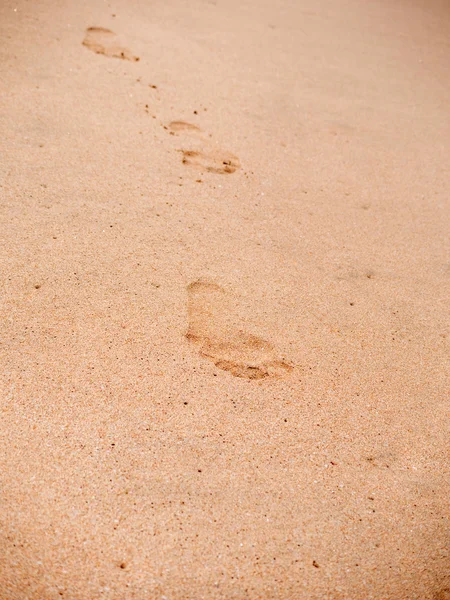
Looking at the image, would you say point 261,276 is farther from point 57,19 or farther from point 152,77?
point 57,19

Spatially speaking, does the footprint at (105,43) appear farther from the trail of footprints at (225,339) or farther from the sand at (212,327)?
the trail of footprints at (225,339)

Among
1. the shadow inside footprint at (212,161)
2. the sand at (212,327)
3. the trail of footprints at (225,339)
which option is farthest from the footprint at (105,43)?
the trail of footprints at (225,339)

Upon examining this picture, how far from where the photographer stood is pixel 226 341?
2.00m

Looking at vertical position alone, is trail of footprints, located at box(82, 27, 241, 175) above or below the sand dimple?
below

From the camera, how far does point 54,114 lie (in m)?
2.87

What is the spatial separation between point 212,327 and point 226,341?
76 millimetres

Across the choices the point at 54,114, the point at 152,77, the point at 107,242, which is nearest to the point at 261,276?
the point at 107,242

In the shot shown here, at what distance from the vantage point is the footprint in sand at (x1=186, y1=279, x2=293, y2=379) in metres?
1.94

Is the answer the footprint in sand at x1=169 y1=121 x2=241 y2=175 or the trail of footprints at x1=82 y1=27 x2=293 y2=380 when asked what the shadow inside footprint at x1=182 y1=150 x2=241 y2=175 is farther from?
the trail of footprints at x1=82 y1=27 x2=293 y2=380

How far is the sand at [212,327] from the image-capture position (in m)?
1.50

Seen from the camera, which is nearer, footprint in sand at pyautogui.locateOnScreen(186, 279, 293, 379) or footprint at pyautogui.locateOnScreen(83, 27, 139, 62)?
footprint in sand at pyautogui.locateOnScreen(186, 279, 293, 379)

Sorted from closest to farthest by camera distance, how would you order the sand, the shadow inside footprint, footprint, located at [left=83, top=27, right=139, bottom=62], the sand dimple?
1. the sand
2. the shadow inside footprint
3. the sand dimple
4. footprint, located at [left=83, top=27, right=139, bottom=62]

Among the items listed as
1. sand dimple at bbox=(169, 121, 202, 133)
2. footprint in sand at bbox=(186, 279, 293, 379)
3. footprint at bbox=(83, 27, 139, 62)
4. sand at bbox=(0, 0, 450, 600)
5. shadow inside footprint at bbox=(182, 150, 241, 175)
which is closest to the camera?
sand at bbox=(0, 0, 450, 600)

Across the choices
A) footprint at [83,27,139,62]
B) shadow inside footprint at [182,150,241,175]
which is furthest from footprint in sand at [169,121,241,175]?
footprint at [83,27,139,62]
